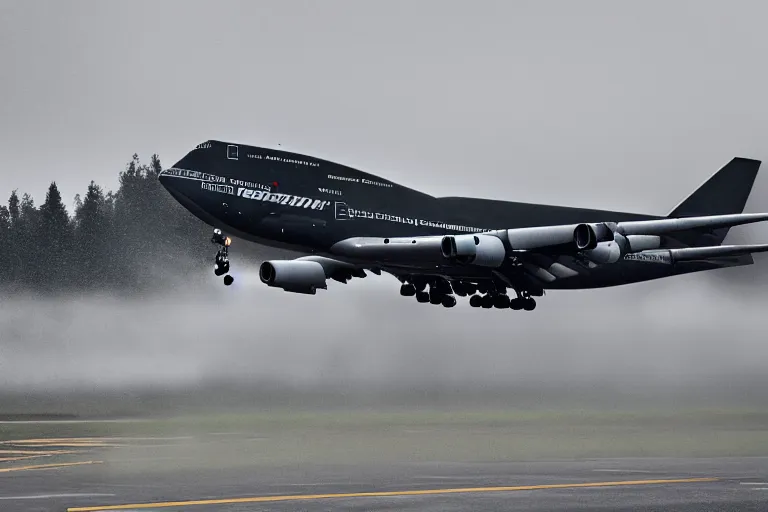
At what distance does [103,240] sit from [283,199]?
18409mm

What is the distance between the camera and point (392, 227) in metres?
60.9

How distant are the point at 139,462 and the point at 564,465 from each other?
57.6 ft

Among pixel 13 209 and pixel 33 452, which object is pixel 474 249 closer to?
pixel 33 452

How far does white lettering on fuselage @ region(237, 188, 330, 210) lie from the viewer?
58.7 m

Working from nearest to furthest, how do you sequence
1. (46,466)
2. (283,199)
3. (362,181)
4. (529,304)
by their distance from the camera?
1. (46,466)
2. (283,199)
3. (362,181)
4. (529,304)

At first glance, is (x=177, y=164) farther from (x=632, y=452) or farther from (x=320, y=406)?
(x=632, y=452)

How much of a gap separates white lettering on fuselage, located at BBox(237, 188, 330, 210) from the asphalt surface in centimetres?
1059

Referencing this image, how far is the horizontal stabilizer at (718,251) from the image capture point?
62.3 m

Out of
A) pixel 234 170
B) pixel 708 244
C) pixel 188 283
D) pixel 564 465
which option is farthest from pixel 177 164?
→ pixel 708 244

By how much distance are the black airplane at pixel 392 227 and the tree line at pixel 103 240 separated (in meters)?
11.0

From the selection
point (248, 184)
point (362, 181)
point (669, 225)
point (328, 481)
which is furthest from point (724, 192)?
point (328, 481)

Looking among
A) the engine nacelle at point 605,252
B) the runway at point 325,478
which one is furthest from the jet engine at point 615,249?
the runway at point 325,478

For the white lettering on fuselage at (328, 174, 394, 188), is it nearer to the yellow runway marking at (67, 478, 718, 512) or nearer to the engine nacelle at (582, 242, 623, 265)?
the engine nacelle at (582, 242, 623, 265)

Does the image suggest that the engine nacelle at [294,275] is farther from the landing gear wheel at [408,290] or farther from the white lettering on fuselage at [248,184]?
the landing gear wheel at [408,290]
